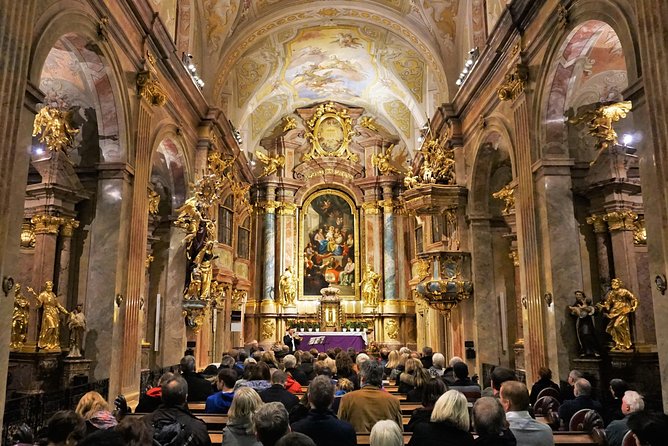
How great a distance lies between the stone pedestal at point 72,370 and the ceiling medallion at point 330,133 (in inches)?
517

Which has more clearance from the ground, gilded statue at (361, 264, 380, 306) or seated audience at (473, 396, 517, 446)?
gilded statue at (361, 264, 380, 306)

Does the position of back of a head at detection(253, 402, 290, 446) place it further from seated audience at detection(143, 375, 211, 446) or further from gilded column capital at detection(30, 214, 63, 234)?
gilded column capital at detection(30, 214, 63, 234)

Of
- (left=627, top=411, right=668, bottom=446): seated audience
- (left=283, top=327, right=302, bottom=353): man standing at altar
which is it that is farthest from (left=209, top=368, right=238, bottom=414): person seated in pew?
(left=283, top=327, right=302, bottom=353): man standing at altar

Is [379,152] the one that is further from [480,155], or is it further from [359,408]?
[359,408]

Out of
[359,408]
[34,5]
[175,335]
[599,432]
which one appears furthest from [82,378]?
[599,432]

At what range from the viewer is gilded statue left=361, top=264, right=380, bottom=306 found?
1928 centimetres

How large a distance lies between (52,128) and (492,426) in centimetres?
836

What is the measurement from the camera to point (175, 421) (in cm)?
327

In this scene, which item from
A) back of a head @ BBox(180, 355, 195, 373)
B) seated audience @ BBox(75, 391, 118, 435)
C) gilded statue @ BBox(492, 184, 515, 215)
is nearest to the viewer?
seated audience @ BBox(75, 391, 118, 435)

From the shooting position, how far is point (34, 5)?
594 cm

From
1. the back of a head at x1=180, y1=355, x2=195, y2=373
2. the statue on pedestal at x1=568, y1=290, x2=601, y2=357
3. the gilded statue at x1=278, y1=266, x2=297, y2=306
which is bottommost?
the back of a head at x1=180, y1=355, x2=195, y2=373

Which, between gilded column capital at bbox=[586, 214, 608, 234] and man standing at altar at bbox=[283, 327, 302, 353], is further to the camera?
man standing at altar at bbox=[283, 327, 302, 353]

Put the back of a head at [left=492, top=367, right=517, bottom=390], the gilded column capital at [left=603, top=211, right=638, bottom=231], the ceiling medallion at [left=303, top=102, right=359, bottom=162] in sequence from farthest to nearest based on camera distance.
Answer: the ceiling medallion at [left=303, top=102, right=359, bottom=162]
the gilded column capital at [left=603, top=211, right=638, bottom=231]
the back of a head at [left=492, top=367, right=517, bottom=390]

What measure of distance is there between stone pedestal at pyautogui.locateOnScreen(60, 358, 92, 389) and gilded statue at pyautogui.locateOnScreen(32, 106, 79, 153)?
10.9 feet
